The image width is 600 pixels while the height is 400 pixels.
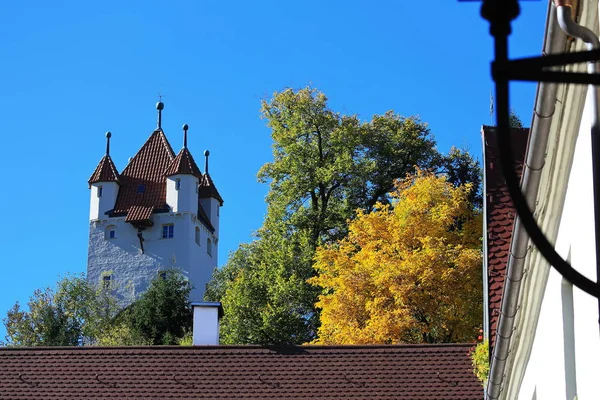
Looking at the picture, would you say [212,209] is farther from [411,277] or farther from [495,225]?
[495,225]

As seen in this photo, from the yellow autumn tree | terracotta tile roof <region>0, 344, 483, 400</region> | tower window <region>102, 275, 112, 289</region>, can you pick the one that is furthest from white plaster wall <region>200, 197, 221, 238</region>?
terracotta tile roof <region>0, 344, 483, 400</region>

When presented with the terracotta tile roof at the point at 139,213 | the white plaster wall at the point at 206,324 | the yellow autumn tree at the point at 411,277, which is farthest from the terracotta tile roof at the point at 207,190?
the white plaster wall at the point at 206,324

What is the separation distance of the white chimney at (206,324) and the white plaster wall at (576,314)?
11.4m

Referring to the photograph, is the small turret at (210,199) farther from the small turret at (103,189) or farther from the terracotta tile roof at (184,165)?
the small turret at (103,189)

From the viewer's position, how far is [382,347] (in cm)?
2119

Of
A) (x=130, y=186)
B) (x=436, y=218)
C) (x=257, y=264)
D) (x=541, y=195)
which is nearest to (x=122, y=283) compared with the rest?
(x=130, y=186)

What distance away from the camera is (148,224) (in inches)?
4144

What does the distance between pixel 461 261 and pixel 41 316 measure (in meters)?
42.6

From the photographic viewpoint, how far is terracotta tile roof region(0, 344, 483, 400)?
65.4 ft

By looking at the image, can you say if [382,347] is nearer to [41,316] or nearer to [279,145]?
[279,145]

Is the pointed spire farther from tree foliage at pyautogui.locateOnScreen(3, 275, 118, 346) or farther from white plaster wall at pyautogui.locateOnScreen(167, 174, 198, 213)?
tree foliage at pyautogui.locateOnScreen(3, 275, 118, 346)

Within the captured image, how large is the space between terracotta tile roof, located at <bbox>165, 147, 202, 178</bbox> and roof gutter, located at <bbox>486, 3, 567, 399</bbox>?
92.8 m

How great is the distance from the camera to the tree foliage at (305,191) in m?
53.3

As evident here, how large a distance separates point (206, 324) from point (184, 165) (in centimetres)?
8400
